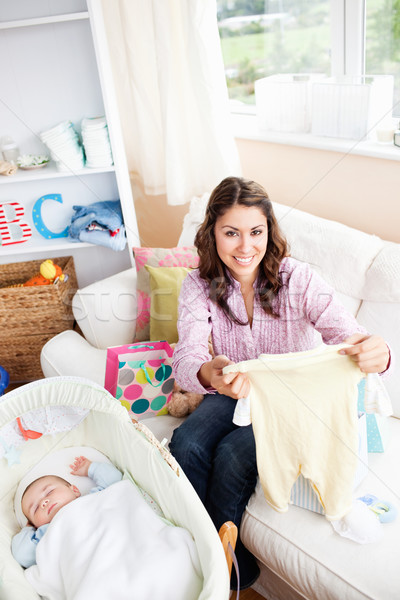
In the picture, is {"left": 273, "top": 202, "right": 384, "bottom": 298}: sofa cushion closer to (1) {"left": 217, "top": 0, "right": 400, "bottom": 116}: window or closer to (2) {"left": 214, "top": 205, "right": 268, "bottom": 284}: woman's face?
(2) {"left": 214, "top": 205, "right": 268, "bottom": 284}: woman's face

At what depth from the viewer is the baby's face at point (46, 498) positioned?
1.38 meters

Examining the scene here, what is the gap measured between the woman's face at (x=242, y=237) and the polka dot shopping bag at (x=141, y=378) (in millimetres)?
479

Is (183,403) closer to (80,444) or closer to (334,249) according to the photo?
(80,444)

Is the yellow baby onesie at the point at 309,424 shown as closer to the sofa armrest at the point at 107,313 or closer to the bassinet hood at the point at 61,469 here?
the bassinet hood at the point at 61,469

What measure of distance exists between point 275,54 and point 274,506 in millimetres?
1922

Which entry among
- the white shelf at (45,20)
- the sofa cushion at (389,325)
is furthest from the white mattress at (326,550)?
the white shelf at (45,20)

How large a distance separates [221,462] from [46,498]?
0.46 metres

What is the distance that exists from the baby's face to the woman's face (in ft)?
2.42

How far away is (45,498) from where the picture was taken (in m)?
1.41

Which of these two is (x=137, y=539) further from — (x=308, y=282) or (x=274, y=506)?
(x=308, y=282)

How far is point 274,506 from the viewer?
1301mm

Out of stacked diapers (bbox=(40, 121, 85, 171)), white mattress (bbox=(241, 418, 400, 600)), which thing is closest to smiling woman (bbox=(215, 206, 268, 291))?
white mattress (bbox=(241, 418, 400, 600))

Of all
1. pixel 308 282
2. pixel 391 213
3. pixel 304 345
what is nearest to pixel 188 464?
pixel 304 345

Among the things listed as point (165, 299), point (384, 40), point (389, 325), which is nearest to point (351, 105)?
point (384, 40)
